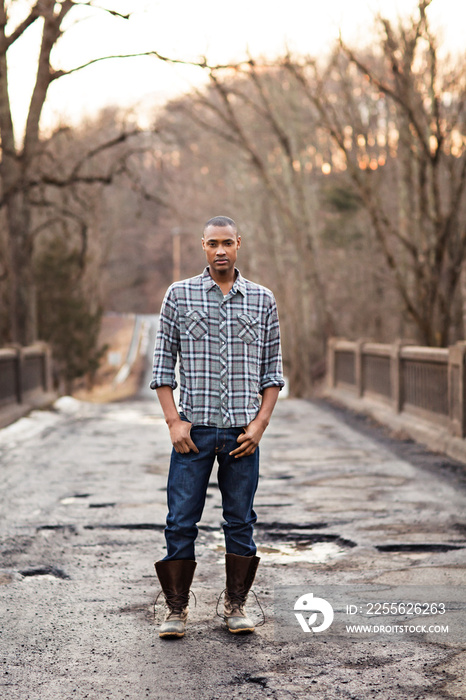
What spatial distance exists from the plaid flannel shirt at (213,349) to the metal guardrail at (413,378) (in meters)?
6.33

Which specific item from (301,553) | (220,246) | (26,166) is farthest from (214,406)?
(26,166)

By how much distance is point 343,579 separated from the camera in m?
5.30

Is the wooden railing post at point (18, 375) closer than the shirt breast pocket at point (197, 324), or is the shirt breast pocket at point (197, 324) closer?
the shirt breast pocket at point (197, 324)

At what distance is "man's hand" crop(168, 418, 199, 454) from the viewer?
4.15 m

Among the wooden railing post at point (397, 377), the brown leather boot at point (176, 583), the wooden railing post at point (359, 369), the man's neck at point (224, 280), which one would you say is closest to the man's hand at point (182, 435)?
the brown leather boot at point (176, 583)

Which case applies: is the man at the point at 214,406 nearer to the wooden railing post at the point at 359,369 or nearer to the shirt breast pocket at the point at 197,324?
the shirt breast pocket at the point at 197,324

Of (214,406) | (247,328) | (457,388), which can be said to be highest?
(247,328)

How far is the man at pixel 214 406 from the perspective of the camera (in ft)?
13.8

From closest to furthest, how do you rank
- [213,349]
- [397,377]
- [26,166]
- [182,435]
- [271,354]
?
[182,435], [213,349], [271,354], [397,377], [26,166]

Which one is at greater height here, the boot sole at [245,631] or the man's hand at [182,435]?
the man's hand at [182,435]

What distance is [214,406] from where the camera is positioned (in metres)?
4.22

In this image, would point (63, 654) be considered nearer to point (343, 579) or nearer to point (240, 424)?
point (240, 424)

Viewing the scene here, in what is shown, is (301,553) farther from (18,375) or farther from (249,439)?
(18,375)

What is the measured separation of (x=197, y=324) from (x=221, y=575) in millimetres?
1878
